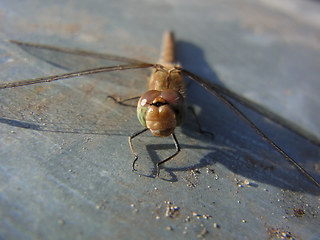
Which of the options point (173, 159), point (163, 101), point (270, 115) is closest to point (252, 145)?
point (270, 115)

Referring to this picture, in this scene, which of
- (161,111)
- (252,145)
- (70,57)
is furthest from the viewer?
(70,57)

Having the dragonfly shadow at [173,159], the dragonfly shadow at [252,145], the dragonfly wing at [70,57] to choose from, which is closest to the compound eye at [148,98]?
the dragonfly shadow at [173,159]

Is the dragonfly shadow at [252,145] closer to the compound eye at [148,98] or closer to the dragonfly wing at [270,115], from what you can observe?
the dragonfly wing at [270,115]

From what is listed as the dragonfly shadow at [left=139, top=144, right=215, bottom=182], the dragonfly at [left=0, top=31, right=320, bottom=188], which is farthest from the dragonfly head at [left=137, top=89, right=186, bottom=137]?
the dragonfly shadow at [left=139, top=144, right=215, bottom=182]

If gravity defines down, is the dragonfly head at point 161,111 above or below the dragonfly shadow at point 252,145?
above

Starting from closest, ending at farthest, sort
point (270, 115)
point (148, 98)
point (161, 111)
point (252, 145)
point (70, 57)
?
point (161, 111) < point (148, 98) < point (252, 145) < point (270, 115) < point (70, 57)

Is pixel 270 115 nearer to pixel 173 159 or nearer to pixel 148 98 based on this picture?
pixel 173 159

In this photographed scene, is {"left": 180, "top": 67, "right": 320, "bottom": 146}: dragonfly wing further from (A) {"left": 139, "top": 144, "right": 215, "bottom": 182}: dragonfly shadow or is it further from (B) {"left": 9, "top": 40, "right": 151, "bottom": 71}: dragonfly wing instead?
(B) {"left": 9, "top": 40, "right": 151, "bottom": 71}: dragonfly wing

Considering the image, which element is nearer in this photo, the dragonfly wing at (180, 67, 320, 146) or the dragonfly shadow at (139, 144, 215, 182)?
the dragonfly shadow at (139, 144, 215, 182)
